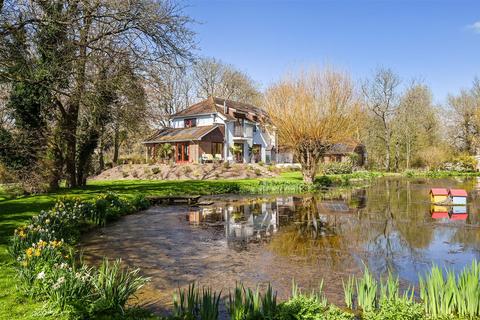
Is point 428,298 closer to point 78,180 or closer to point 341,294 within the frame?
point 341,294

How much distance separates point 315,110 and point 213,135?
19915mm

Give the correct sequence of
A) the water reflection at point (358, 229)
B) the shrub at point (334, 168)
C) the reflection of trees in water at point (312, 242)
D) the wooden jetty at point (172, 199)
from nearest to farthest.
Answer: the water reflection at point (358, 229) → the reflection of trees in water at point (312, 242) → the wooden jetty at point (172, 199) → the shrub at point (334, 168)

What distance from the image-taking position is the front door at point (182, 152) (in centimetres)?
4506

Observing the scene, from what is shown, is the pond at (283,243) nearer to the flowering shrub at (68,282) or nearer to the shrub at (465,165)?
the flowering shrub at (68,282)

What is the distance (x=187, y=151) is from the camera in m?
45.0

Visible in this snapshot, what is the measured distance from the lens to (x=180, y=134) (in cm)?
4744

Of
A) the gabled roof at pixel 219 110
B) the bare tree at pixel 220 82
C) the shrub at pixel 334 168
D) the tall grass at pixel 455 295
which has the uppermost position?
the bare tree at pixel 220 82

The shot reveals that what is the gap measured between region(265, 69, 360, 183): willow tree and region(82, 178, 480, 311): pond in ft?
29.8

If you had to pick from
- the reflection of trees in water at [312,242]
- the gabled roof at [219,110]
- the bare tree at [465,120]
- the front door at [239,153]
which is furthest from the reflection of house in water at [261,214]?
the bare tree at [465,120]

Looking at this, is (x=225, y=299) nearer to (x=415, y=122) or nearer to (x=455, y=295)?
(x=455, y=295)

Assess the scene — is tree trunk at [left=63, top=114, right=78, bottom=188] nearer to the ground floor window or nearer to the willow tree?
the willow tree

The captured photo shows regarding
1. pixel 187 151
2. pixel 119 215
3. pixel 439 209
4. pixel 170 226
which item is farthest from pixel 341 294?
pixel 187 151

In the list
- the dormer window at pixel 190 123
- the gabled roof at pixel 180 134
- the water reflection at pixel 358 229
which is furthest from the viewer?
the dormer window at pixel 190 123

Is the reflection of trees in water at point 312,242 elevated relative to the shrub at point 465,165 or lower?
lower
